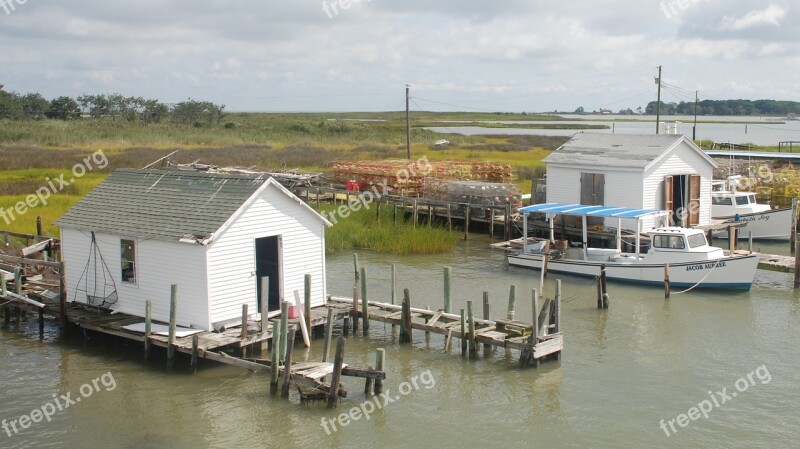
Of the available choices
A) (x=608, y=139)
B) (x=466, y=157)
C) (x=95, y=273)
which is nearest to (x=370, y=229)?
(x=608, y=139)

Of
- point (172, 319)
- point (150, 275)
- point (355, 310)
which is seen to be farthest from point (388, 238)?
point (172, 319)

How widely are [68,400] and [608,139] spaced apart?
26.6 metres

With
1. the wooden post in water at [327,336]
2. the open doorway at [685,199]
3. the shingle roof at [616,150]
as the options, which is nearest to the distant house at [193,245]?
the wooden post in water at [327,336]

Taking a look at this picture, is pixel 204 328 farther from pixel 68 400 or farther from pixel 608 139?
pixel 608 139

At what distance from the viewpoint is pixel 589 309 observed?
26641 mm

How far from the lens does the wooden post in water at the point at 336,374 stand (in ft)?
55.7

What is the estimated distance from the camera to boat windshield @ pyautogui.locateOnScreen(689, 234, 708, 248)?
29.4m

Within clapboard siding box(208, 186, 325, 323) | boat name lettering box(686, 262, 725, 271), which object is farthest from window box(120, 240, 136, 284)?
boat name lettering box(686, 262, 725, 271)

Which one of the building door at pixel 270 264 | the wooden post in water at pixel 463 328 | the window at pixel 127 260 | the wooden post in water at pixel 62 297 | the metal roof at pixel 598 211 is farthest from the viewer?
the metal roof at pixel 598 211

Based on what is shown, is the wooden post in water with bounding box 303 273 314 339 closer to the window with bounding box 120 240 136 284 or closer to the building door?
the building door

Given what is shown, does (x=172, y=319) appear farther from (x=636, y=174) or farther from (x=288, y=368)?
(x=636, y=174)

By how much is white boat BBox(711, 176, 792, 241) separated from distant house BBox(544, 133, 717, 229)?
220cm

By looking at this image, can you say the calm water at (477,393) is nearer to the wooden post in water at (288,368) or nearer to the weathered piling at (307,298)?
the wooden post in water at (288,368)

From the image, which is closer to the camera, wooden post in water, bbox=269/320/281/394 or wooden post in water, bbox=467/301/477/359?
wooden post in water, bbox=269/320/281/394
